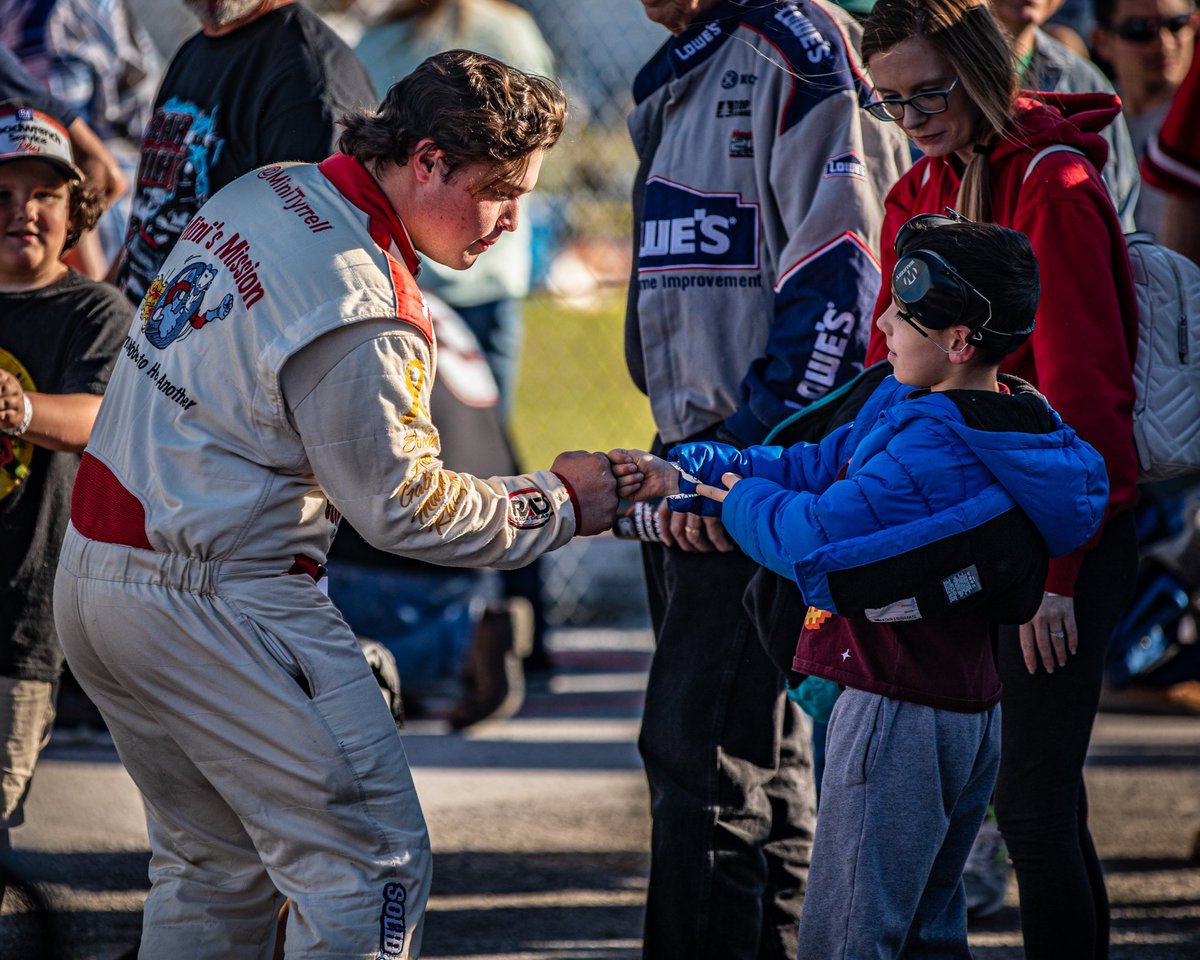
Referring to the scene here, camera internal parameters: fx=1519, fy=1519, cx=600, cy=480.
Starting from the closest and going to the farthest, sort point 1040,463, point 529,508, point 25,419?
point 1040,463, point 529,508, point 25,419

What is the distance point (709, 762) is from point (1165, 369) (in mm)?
1250

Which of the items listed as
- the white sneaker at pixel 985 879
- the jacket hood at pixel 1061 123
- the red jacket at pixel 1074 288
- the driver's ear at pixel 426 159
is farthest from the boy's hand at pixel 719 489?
the white sneaker at pixel 985 879

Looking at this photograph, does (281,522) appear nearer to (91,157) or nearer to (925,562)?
(925,562)

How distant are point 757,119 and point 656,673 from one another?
1249mm

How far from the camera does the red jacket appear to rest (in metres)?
2.94

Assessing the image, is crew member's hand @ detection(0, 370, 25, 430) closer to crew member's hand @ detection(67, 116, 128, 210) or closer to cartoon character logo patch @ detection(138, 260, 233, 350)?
cartoon character logo patch @ detection(138, 260, 233, 350)

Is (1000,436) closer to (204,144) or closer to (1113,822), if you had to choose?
(204,144)

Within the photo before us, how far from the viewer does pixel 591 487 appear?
9.46 ft

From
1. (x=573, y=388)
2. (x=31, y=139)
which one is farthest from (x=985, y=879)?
(x=573, y=388)

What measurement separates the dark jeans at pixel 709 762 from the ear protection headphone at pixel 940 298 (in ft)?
2.85

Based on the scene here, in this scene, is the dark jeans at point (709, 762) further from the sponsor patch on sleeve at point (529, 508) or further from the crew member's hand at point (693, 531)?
the sponsor patch on sleeve at point (529, 508)

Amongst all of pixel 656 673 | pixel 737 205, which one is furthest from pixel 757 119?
pixel 656 673

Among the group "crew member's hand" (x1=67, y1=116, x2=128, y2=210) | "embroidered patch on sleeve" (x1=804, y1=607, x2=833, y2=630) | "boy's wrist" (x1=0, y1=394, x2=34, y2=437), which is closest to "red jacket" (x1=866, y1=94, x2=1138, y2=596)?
"embroidered patch on sleeve" (x1=804, y1=607, x2=833, y2=630)

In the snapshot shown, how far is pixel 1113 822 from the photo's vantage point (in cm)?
491
